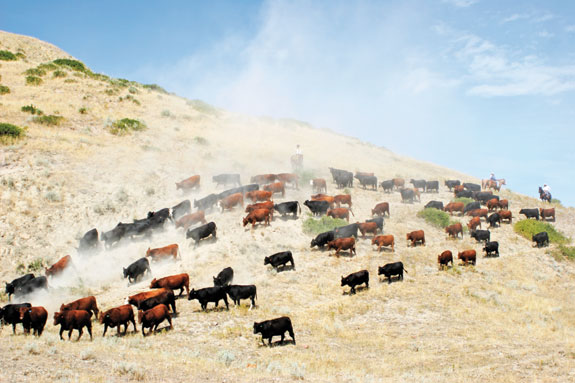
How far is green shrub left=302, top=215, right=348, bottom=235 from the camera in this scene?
21778 mm

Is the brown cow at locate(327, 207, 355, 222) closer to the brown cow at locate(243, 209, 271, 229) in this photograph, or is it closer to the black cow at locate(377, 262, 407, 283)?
the brown cow at locate(243, 209, 271, 229)

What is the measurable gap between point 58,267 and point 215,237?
7157mm

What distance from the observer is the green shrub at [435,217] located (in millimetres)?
25062

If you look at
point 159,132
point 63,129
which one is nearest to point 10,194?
point 63,129

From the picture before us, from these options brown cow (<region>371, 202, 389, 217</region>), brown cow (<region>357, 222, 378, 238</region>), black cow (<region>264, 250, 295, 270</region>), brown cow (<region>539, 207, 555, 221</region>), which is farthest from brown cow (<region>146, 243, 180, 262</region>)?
brown cow (<region>539, 207, 555, 221</region>)

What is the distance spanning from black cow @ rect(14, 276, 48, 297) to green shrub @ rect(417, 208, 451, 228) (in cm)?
2164

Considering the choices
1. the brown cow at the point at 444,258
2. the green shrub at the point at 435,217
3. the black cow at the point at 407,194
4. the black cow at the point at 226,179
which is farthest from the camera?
the black cow at the point at 407,194

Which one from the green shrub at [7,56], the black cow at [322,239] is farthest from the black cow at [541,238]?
the green shrub at [7,56]

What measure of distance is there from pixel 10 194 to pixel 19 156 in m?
4.71

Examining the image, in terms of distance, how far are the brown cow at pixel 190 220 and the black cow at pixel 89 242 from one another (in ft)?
13.6

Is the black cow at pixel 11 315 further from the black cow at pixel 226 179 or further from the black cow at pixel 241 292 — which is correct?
the black cow at pixel 226 179

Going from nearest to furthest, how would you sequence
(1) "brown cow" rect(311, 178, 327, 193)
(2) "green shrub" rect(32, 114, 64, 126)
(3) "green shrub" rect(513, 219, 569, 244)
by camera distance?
1. (3) "green shrub" rect(513, 219, 569, 244)
2. (1) "brown cow" rect(311, 178, 327, 193)
3. (2) "green shrub" rect(32, 114, 64, 126)

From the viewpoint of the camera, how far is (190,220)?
21.6 m

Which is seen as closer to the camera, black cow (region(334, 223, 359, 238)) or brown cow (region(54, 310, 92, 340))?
brown cow (region(54, 310, 92, 340))
